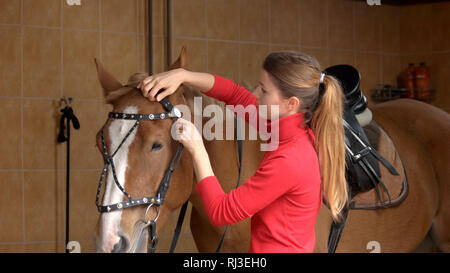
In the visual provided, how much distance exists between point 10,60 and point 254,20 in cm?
195

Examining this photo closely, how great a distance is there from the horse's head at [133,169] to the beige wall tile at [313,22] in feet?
9.73

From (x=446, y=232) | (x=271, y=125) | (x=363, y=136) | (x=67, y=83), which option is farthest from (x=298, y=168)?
(x=67, y=83)

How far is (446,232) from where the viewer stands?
2.23 meters

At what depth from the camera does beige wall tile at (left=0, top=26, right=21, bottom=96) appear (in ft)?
10.7

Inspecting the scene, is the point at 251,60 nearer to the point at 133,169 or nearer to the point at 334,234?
the point at 334,234

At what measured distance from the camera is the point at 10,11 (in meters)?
3.28

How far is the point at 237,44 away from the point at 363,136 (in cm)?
224

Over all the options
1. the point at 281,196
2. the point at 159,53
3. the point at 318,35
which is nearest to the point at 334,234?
the point at 281,196

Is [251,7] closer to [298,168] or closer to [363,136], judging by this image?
[363,136]

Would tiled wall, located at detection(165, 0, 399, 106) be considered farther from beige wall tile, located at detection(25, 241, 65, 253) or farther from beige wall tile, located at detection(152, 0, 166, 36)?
beige wall tile, located at detection(25, 241, 65, 253)

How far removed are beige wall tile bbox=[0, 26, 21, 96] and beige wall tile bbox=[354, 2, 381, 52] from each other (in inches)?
114

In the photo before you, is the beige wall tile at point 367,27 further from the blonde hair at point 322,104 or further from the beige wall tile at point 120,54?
the blonde hair at point 322,104

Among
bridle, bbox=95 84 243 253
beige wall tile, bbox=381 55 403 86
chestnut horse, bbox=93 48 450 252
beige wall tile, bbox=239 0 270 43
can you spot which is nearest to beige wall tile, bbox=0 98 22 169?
beige wall tile, bbox=239 0 270 43

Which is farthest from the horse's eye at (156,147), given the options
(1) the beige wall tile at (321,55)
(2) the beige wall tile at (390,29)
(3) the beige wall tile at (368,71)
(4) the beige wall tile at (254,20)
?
(2) the beige wall tile at (390,29)
